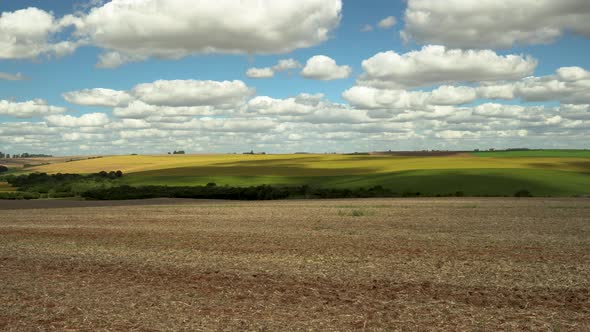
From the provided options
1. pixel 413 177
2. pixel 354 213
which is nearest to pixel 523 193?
pixel 413 177

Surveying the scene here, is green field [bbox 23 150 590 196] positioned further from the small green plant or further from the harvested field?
the harvested field

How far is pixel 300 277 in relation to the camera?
16734 mm

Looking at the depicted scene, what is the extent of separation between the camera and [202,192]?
6750 cm

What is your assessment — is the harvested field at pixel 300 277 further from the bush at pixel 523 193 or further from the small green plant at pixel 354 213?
the bush at pixel 523 193

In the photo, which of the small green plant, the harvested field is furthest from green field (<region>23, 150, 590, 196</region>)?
the harvested field

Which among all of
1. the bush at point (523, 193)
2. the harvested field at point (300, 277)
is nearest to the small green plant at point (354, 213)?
the harvested field at point (300, 277)

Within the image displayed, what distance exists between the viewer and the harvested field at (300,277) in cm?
1241

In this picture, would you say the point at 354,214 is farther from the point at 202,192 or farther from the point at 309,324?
the point at 202,192

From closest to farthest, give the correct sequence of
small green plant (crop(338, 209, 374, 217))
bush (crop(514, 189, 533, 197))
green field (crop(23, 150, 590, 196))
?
small green plant (crop(338, 209, 374, 217)) → bush (crop(514, 189, 533, 197)) → green field (crop(23, 150, 590, 196))

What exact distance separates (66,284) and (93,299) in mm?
2416

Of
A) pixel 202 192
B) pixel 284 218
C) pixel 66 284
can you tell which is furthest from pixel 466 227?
pixel 202 192

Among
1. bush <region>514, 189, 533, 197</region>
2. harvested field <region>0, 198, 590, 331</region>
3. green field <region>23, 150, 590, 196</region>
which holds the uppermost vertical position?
green field <region>23, 150, 590, 196</region>

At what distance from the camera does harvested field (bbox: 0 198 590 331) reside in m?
12.4

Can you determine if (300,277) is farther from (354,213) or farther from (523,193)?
(523,193)
